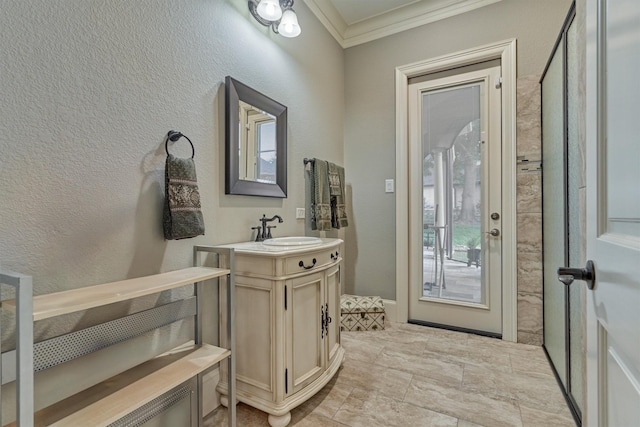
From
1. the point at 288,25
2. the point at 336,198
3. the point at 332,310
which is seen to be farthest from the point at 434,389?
the point at 288,25

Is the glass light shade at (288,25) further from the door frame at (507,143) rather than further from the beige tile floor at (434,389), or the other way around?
the beige tile floor at (434,389)

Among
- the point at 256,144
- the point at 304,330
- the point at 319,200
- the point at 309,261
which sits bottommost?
the point at 304,330

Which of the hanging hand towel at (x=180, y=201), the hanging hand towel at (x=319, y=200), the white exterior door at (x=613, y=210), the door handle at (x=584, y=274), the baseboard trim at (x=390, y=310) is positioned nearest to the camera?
the white exterior door at (x=613, y=210)

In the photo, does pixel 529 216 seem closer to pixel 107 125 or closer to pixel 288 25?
pixel 288 25

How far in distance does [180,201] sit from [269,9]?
130 cm

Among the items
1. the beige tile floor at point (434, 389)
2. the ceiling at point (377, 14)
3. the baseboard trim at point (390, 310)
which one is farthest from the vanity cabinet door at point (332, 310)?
the ceiling at point (377, 14)

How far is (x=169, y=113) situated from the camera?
1319 millimetres

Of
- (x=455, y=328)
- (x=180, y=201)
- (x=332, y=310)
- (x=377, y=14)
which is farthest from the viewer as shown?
(x=377, y=14)

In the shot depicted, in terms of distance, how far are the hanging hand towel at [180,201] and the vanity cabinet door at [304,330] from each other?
0.51 metres

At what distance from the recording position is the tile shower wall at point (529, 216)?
2166mm

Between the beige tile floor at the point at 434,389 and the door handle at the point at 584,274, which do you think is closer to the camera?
the door handle at the point at 584,274

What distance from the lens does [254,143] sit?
181 centimetres

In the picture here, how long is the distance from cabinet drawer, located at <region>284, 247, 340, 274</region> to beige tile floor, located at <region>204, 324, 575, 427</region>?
72 centimetres

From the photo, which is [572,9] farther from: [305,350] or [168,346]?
[168,346]
